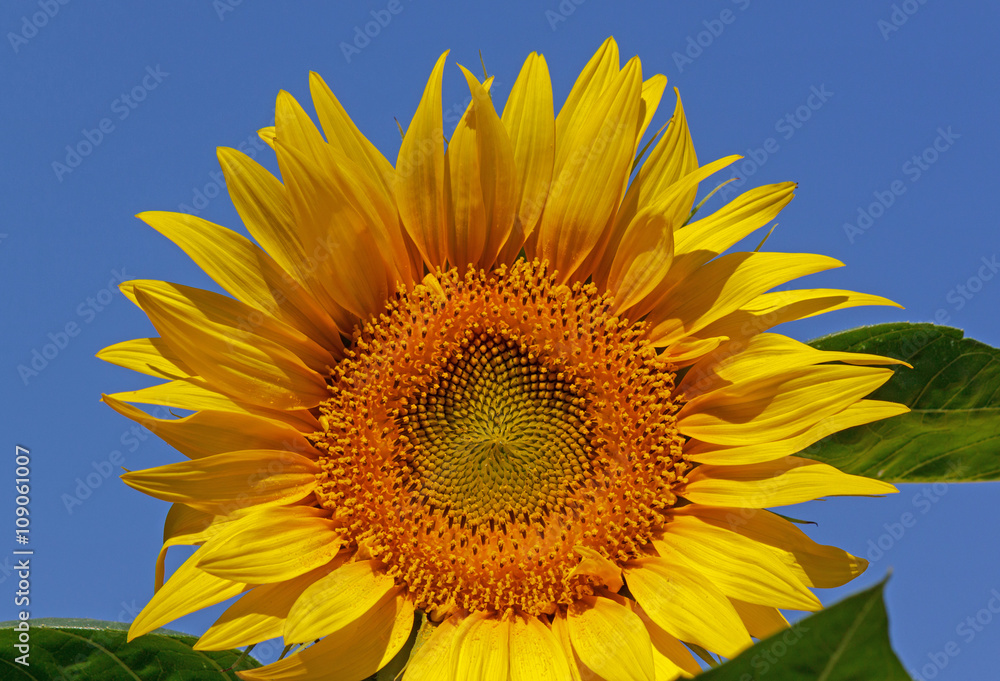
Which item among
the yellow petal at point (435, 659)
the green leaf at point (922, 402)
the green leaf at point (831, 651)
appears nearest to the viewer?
the green leaf at point (831, 651)

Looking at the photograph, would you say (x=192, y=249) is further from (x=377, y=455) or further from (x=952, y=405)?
(x=952, y=405)

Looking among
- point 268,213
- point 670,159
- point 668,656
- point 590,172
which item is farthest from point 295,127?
point 668,656

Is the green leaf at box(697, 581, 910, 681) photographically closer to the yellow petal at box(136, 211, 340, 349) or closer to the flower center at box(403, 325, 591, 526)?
the flower center at box(403, 325, 591, 526)

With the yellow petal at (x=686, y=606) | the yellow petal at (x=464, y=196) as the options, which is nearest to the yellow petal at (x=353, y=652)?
the yellow petal at (x=686, y=606)

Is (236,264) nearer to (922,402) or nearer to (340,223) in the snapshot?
(340,223)

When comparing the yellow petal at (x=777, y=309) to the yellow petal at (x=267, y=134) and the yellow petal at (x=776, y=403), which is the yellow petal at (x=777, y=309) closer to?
the yellow petal at (x=776, y=403)

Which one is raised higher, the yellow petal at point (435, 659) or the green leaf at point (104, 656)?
the green leaf at point (104, 656)
